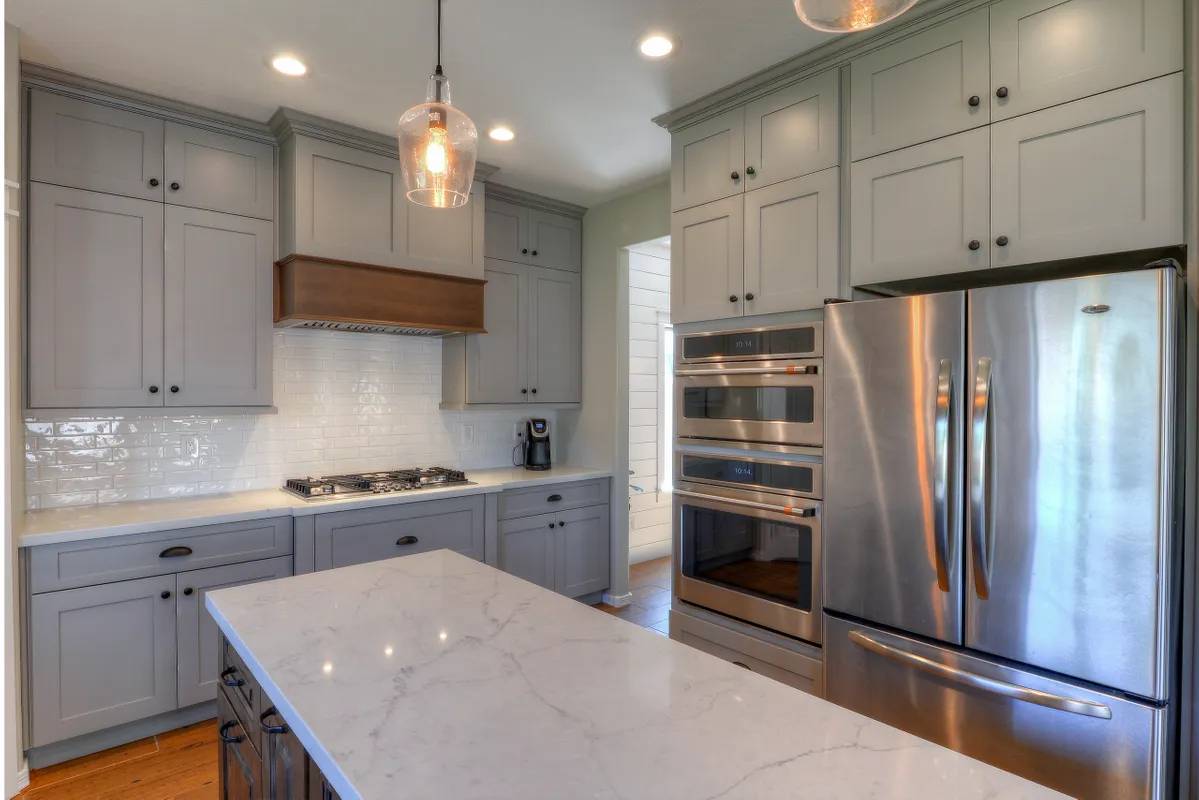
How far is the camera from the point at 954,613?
1817 millimetres

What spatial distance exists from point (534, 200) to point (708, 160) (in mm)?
1657

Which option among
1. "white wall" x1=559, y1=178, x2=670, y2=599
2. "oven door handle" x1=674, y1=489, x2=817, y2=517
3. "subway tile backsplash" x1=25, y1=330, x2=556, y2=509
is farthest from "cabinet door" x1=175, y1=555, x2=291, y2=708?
"white wall" x1=559, y1=178, x2=670, y2=599

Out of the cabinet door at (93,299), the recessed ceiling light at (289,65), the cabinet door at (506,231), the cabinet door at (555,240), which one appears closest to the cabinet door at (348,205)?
the recessed ceiling light at (289,65)

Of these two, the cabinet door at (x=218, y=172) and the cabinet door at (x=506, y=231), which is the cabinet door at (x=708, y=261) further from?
the cabinet door at (x=218, y=172)

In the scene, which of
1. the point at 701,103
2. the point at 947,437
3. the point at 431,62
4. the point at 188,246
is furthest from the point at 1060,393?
the point at 188,246

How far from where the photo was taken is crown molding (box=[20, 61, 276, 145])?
2510mm

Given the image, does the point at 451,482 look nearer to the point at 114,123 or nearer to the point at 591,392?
the point at 591,392

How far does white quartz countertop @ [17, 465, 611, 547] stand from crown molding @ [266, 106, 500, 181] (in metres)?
1.70

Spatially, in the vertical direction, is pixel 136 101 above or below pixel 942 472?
above

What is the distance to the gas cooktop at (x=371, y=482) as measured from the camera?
10.2 feet

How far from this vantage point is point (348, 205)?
10.3 feet

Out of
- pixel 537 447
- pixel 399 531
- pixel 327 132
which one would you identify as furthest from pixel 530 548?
pixel 327 132

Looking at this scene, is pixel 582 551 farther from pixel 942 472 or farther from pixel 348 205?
pixel 942 472

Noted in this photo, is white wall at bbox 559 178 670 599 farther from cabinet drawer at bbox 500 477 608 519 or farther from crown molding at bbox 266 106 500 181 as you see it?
crown molding at bbox 266 106 500 181
